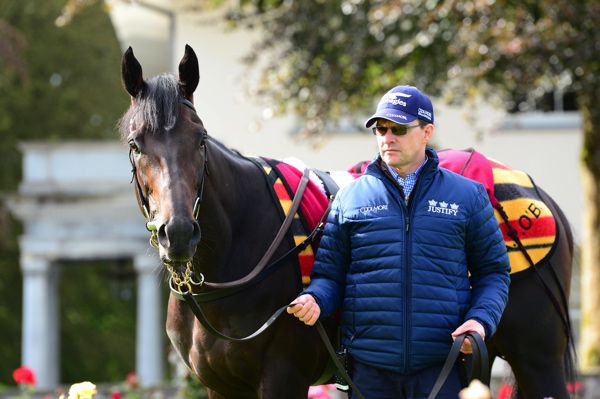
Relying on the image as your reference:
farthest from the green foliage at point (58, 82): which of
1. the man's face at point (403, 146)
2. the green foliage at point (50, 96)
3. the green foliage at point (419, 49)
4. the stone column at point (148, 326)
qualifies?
the man's face at point (403, 146)

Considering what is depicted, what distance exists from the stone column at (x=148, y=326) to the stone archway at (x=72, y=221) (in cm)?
2

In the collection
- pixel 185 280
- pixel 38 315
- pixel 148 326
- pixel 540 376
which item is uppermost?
pixel 185 280

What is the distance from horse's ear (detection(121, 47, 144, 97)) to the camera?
4395mm

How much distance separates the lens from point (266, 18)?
14242 mm

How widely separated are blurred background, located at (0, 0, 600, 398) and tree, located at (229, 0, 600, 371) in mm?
24

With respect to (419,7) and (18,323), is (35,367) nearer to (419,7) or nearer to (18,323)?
(18,323)

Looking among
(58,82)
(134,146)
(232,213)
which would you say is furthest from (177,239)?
(58,82)

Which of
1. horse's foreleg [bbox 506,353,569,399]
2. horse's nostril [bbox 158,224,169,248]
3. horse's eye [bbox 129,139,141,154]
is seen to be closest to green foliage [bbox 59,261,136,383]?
horse's foreleg [bbox 506,353,569,399]

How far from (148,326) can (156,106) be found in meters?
15.9

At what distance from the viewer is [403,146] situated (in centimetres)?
433

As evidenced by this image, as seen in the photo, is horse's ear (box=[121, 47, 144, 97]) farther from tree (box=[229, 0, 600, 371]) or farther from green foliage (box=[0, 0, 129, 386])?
green foliage (box=[0, 0, 129, 386])

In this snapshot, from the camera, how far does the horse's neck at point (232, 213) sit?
4625 mm

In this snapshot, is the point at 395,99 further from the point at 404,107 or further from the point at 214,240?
the point at 214,240

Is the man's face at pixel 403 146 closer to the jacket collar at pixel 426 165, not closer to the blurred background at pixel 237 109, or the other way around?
the jacket collar at pixel 426 165
